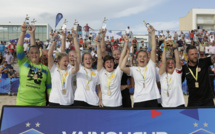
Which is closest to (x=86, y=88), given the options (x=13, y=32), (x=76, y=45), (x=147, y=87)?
(x=76, y=45)

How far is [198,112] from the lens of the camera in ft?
11.3

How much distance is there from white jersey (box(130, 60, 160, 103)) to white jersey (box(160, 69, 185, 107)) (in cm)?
20

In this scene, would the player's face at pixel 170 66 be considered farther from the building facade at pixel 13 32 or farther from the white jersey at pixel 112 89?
the building facade at pixel 13 32

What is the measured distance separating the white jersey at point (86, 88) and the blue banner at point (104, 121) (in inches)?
28.0

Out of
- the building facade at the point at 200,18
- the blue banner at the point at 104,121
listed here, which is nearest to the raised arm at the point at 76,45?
the blue banner at the point at 104,121

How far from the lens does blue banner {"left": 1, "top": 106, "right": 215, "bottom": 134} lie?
3.40 metres

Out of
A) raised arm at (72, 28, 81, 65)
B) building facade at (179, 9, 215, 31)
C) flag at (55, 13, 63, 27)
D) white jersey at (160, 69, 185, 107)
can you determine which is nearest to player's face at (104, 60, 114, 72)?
raised arm at (72, 28, 81, 65)

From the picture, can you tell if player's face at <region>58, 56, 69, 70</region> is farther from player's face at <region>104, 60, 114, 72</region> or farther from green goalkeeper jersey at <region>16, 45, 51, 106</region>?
player's face at <region>104, 60, 114, 72</region>

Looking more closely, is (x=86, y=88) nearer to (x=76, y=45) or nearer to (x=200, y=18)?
(x=76, y=45)

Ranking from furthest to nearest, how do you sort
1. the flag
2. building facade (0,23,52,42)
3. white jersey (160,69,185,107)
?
building facade (0,23,52,42) < the flag < white jersey (160,69,185,107)

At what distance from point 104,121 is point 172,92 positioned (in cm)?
161

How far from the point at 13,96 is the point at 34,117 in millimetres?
10264

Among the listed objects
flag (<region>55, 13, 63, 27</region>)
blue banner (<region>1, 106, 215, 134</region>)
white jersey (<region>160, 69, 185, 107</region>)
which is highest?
flag (<region>55, 13, 63, 27</region>)

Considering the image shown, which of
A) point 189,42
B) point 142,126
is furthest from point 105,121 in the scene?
point 189,42
